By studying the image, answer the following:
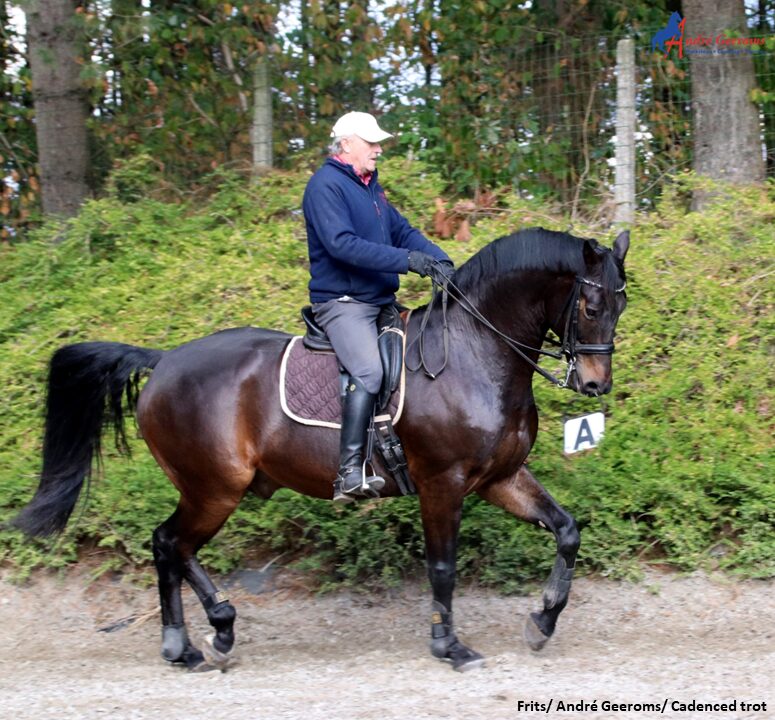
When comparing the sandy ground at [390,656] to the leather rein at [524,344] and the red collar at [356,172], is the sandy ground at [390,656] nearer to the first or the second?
the leather rein at [524,344]

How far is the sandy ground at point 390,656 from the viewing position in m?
Answer: 4.68

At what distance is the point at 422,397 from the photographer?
5363mm

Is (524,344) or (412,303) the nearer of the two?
(524,344)

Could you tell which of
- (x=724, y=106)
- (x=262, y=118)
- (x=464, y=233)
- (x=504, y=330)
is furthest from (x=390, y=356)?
(x=262, y=118)

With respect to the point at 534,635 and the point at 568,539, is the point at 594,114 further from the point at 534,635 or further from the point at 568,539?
the point at 534,635

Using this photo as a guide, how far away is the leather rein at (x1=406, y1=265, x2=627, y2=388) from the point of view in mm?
5098

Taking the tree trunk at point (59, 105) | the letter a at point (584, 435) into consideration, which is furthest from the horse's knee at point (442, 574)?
the tree trunk at point (59, 105)

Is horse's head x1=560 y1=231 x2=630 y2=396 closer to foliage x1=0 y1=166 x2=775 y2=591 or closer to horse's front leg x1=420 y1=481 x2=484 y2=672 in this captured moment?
horse's front leg x1=420 y1=481 x2=484 y2=672

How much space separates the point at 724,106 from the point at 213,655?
690cm

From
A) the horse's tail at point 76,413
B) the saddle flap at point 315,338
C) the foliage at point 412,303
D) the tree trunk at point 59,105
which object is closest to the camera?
the saddle flap at point 315,338

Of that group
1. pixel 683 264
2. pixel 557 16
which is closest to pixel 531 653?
pixel 683 264

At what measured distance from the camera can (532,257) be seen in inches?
207

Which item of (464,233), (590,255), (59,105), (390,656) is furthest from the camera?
(59,105)

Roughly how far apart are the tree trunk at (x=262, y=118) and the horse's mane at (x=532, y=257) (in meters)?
5.54
